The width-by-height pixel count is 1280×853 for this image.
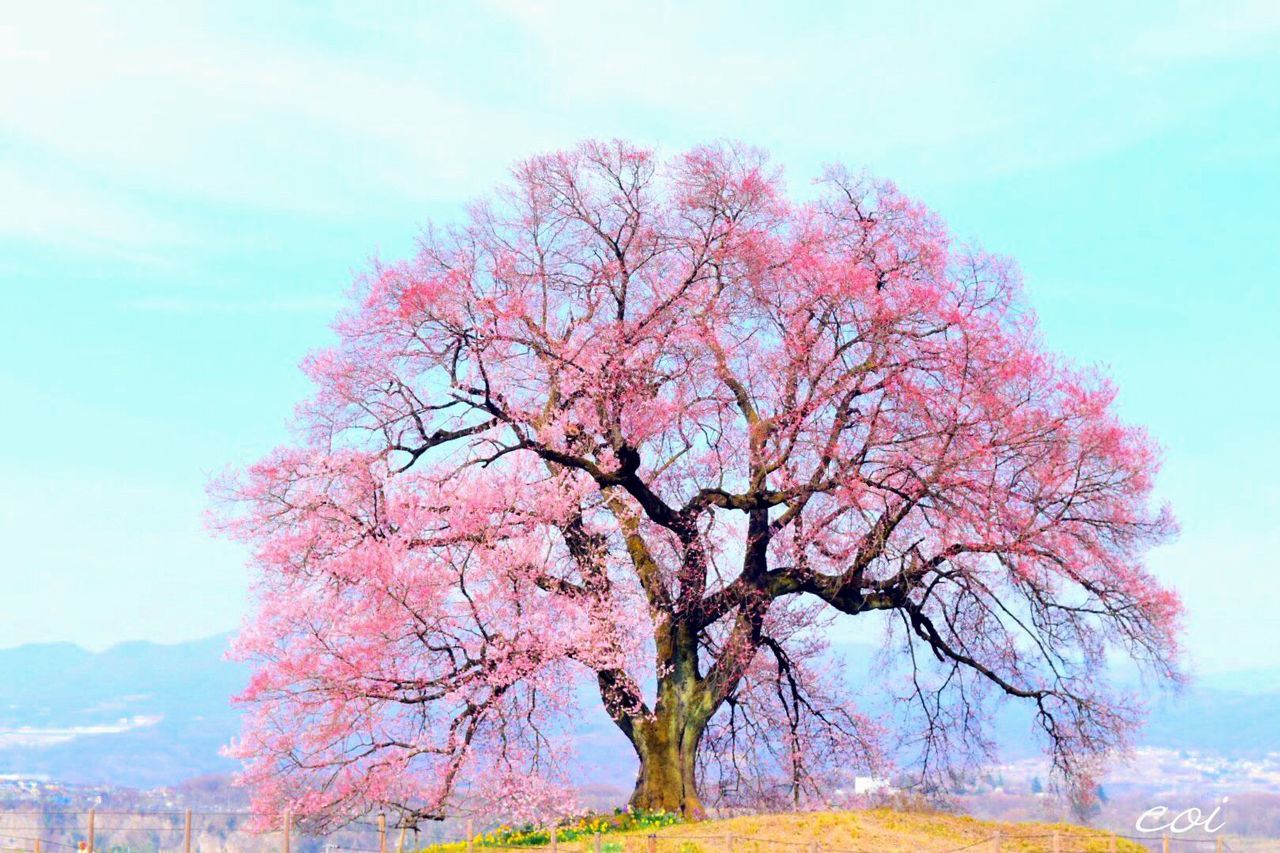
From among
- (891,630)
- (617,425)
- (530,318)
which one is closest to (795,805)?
(891,630)

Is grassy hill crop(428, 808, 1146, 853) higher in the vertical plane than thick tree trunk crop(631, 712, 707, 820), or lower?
lower

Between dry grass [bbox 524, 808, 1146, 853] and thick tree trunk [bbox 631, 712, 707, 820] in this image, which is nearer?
dry grass [bbox 524, 808, 1146, 853]

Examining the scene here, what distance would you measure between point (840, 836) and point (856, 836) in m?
0.30

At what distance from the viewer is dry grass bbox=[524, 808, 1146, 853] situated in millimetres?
21750

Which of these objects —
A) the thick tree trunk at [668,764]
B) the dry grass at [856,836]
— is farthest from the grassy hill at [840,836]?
the thick tree trunk at [668,764]

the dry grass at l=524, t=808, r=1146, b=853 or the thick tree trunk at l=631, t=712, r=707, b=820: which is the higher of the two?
the thick tree trunk at l=631, t=712, r=707, b=820

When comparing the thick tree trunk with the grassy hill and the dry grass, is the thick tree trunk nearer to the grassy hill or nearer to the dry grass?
the grassy hill

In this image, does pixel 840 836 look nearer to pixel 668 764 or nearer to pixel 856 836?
pixel 856 836

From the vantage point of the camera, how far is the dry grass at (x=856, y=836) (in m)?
21.8

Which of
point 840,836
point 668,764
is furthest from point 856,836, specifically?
point 668,764

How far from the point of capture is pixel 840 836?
891 inches

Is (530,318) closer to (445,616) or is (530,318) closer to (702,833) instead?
(445,616)

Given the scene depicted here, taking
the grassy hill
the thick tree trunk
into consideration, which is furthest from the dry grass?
the thick tree trunk

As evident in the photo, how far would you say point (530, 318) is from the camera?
2547 centimetres
